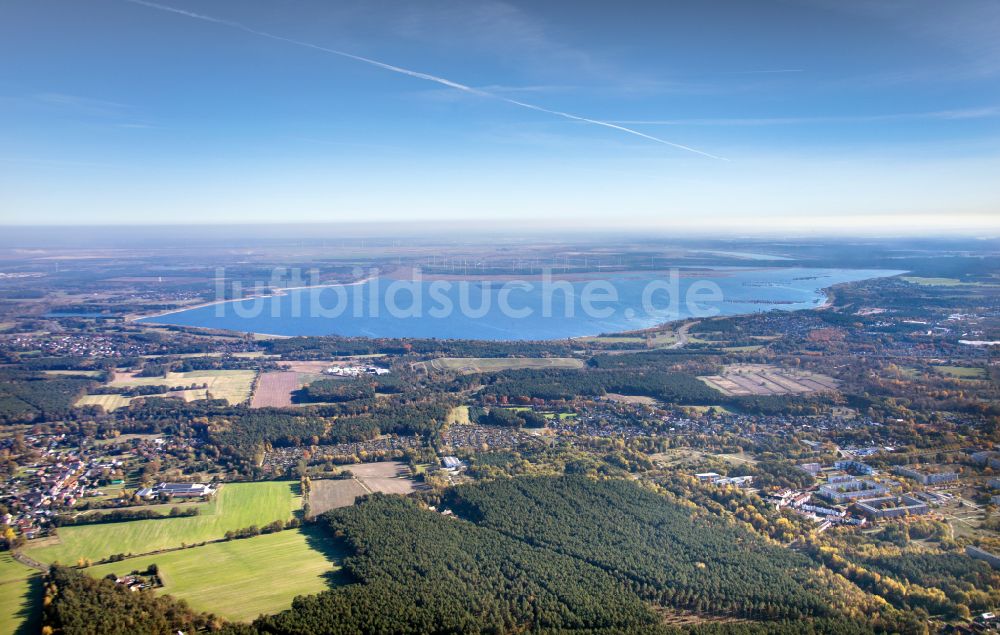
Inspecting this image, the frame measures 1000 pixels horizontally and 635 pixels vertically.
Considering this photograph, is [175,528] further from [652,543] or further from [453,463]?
[652,543]

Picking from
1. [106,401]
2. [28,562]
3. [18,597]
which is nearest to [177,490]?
[28,562]

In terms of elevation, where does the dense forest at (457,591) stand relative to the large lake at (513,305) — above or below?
below

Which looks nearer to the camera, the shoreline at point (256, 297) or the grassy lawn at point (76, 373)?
the grassy lawn at point (76, 373)

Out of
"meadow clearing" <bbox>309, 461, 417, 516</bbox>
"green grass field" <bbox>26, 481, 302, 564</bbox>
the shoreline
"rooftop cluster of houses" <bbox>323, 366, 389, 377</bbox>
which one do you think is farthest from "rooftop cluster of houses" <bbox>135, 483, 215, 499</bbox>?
the shoreline

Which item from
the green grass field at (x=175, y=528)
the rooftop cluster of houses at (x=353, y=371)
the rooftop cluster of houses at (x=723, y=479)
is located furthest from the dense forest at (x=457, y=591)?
the rooftop cluster of houses at (x=353, y=371)

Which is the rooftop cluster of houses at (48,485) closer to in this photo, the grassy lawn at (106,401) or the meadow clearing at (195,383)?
the grassy lawn at (106,401)

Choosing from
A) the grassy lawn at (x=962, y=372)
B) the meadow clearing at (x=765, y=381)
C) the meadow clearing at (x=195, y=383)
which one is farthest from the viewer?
the meadow clearing at (x=765, y=381)
